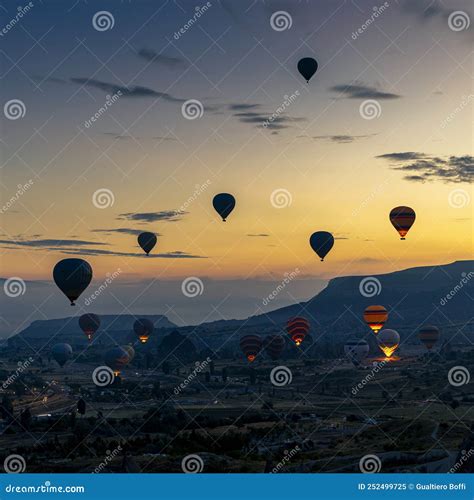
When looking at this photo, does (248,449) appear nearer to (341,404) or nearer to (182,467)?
(182,467)

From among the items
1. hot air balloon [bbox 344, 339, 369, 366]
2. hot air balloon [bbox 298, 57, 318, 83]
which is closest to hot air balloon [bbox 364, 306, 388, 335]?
hot air balloon [bbox 298, 57, 318, 83]

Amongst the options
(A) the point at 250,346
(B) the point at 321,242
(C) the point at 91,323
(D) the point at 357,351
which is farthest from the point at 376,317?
(D) the point at 357,351

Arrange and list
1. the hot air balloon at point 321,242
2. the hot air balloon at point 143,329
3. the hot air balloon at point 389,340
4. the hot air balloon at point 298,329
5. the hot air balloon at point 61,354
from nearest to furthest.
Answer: the hot air balloon at point 321,242 → the hot air balloon at point 298,329 → the hot air balloon at point 389,340 → the hot air balloon at point 61,354 → the hot air balloon at point 143,329

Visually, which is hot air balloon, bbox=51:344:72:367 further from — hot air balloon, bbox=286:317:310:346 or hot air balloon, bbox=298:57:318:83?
hot air balloon, bbox=298:57:318:83

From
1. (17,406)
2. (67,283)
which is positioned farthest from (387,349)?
(67,283)

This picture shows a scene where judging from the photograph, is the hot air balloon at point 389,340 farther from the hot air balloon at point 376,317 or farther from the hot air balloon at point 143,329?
the hot air balloon at point 143,329

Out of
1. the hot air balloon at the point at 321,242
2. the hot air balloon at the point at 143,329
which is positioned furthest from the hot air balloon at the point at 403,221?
the hot air balloon at the point at 143,329
